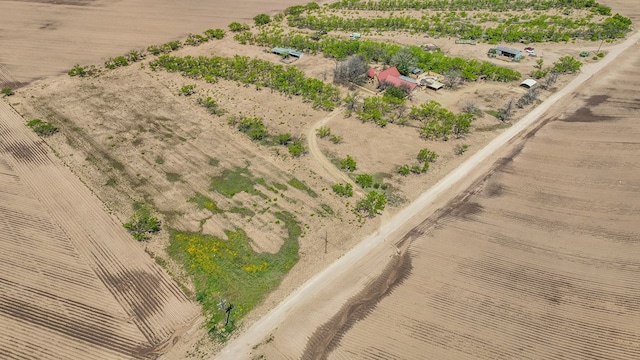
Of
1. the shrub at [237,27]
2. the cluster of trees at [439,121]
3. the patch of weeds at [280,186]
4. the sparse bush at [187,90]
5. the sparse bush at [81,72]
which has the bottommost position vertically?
the patch of weeds at [280,186]

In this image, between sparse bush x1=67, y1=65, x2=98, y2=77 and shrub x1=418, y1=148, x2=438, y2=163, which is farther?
sparse bush x1=67, y1=65, x2=98, y2=77

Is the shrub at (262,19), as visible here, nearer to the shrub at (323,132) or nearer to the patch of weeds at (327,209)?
the shrub at (323,132)

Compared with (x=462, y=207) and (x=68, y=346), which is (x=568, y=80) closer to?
(x=462, y=207)

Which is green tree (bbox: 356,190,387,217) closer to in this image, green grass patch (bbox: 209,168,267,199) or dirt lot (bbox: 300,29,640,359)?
dirt lot (bbox: 300,29,640,359)

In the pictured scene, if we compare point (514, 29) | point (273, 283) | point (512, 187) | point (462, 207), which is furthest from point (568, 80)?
point (273, 283)

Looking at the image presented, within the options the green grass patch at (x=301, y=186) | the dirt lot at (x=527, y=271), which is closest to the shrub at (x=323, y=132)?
the green grass patch at (x=301, y=186)

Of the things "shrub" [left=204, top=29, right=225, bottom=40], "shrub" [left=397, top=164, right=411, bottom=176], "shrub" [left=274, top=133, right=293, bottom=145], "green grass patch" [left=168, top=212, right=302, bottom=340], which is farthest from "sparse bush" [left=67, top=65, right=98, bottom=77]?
"shrub" [left=397, top=164, right=411, bottom=176]
